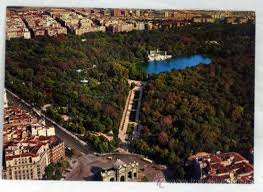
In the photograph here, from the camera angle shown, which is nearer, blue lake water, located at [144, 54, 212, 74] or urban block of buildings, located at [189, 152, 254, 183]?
urban block of buildings, located at [189, 152, 254, 183]

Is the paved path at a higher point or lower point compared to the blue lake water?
lower

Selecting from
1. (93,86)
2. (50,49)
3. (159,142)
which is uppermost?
(50,49)

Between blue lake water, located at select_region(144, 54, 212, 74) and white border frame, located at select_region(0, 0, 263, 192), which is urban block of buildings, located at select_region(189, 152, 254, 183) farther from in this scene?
→ blue lake water, located at select_region(144, 54, 212, 74)

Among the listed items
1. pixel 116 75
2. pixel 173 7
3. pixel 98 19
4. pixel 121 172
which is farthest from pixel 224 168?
pixel 98 19

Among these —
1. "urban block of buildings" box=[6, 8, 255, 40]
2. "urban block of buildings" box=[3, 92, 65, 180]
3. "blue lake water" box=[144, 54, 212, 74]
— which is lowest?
"urban block of buildings" box=[3, 92, 65, 180]

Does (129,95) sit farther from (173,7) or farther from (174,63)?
(173,7)

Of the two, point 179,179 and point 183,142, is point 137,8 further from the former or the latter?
point 179,179

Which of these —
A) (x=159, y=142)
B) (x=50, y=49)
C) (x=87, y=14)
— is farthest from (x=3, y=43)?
(x=159, y=142)

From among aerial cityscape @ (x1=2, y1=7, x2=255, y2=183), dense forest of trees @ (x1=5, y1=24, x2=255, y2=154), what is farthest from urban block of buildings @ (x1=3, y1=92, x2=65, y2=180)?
dense forest of trees @ (x1=5, y1=24, x2=255, y2=154)
